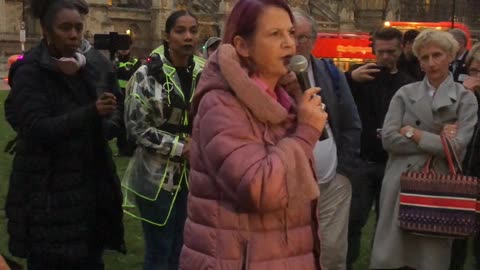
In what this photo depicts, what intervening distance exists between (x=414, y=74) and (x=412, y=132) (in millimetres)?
2317

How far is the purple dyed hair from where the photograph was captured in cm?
326

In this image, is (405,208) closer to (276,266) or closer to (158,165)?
(158,165)

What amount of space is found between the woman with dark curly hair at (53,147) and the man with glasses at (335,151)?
147 centimetres

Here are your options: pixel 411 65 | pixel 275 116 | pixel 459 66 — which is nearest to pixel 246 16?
pixel 275 116

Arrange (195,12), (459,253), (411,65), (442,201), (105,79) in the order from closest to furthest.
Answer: (105,79), (442,201), (459,253), (411,65), (195,12)

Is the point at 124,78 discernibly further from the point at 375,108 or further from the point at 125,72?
the point at 375,108

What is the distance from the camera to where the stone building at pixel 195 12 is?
41781 millimetres

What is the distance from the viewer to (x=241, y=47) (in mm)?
3301

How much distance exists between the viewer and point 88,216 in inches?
197

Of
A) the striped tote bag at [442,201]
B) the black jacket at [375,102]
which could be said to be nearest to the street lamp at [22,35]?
the black jacket at [375,102]

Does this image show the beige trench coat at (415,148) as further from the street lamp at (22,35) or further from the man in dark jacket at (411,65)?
the street lamp at (22,35)

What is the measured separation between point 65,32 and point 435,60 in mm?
2709

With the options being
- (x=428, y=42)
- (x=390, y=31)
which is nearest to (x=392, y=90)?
(x=390, y=31)

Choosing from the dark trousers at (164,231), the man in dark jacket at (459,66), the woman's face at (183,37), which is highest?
the woman's face at (183,37)
